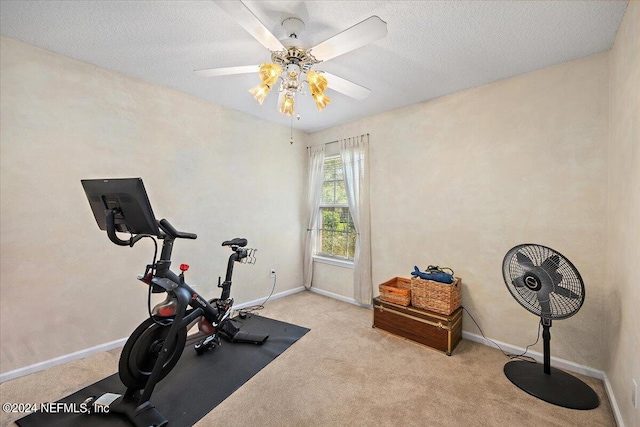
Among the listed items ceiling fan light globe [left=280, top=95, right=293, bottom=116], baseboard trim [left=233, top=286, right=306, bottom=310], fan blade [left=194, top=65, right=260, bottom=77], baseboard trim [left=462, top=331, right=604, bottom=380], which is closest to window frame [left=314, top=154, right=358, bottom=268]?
baseboard trim [left=233, top=286, right=306, bottom=310]

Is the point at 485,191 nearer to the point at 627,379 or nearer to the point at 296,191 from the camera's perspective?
the point at 627,379

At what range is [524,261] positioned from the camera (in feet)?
6.51

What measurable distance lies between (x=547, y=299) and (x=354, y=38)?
2212 mm

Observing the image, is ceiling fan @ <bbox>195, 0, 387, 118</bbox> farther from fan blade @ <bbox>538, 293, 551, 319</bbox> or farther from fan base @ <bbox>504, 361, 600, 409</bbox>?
fan base @ <bbox>504, 361, 600, 409</bbox>

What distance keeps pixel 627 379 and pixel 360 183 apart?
2.78 metres

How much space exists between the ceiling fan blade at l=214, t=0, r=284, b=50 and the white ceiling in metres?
0.17

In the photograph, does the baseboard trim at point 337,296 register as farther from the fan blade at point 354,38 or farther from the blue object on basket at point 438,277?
the fan blade at point 354,38

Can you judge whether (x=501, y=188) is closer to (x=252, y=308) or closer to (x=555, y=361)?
(x=555, y=361)

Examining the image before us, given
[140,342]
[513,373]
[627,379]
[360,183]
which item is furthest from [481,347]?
[140,342]

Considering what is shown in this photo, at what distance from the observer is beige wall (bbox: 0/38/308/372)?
204 centimetres

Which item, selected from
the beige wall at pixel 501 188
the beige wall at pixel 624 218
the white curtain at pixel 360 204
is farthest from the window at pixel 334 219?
the beige wall at pixel 624 218

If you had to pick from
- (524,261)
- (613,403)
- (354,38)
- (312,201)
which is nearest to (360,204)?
(312,201)

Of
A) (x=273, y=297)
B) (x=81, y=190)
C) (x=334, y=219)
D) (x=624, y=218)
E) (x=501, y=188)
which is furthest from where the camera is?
(x=334, y=219)

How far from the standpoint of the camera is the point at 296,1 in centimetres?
158
